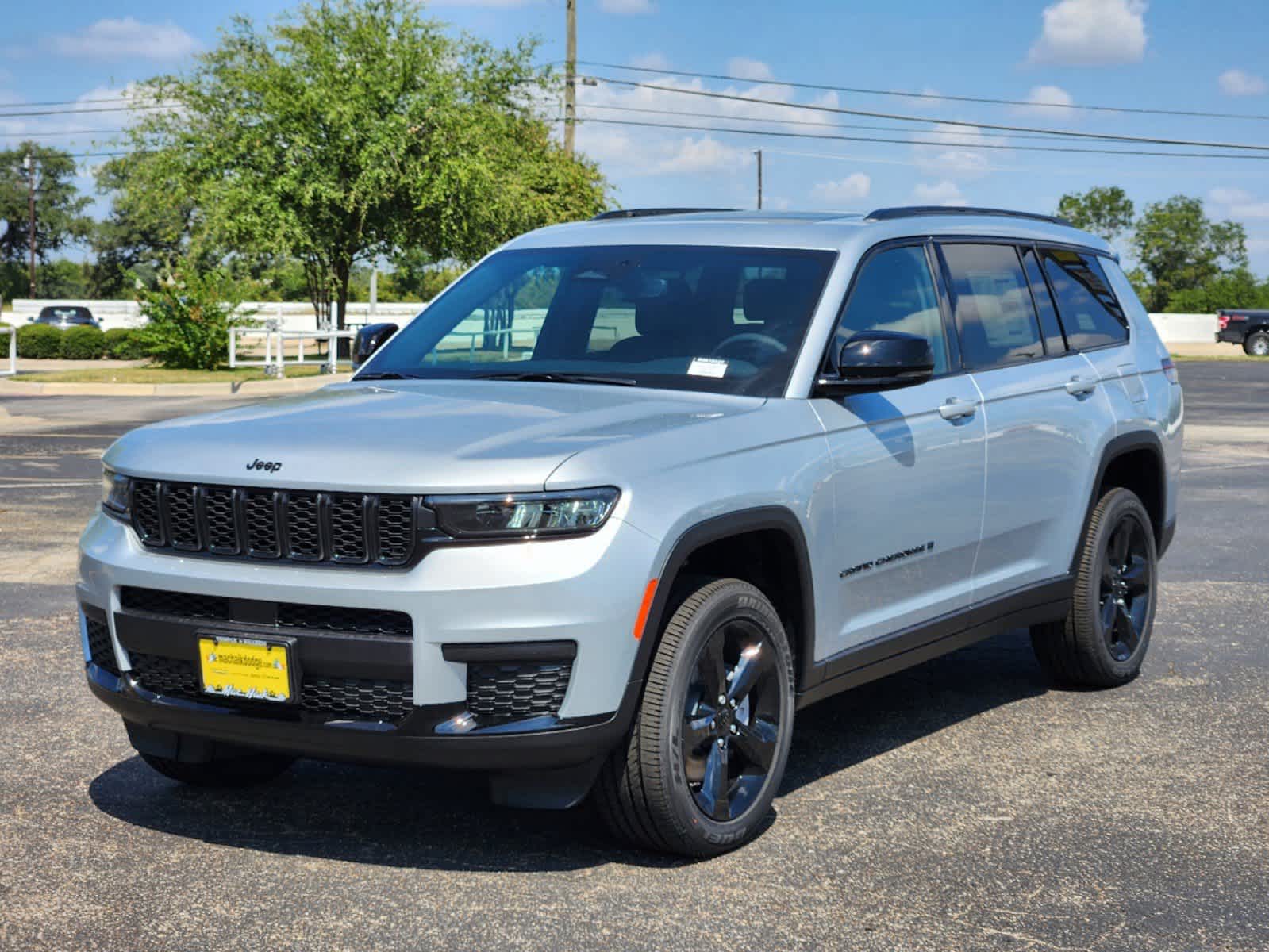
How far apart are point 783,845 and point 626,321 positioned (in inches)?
73.8

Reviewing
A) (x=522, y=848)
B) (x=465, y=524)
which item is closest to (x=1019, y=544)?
(x=522, y=848)

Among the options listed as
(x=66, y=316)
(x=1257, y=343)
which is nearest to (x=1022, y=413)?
(x=1257, y=343)

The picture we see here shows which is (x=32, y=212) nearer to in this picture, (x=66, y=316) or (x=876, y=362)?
(x=66, y=316)

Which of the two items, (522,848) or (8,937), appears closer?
(8,937)

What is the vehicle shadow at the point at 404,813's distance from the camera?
186 inches

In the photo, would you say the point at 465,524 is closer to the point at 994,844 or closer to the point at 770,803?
the point at 770,803

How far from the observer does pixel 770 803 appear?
4961 millimetres

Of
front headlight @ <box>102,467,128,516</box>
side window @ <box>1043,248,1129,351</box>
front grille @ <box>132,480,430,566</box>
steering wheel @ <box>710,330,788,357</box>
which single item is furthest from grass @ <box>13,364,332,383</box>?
front grille @ <box>132,480,430,566</box>

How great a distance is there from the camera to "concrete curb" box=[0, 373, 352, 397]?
27.8 metres

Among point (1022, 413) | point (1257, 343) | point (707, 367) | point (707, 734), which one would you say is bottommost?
point (1257, 343)

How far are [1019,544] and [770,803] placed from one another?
72.0 inches

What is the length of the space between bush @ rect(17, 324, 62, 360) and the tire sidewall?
40834 mm

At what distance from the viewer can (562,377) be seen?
17.8ft

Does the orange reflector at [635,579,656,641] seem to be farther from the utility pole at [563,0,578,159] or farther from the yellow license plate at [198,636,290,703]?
the utility pole at [563,0,578,159]
